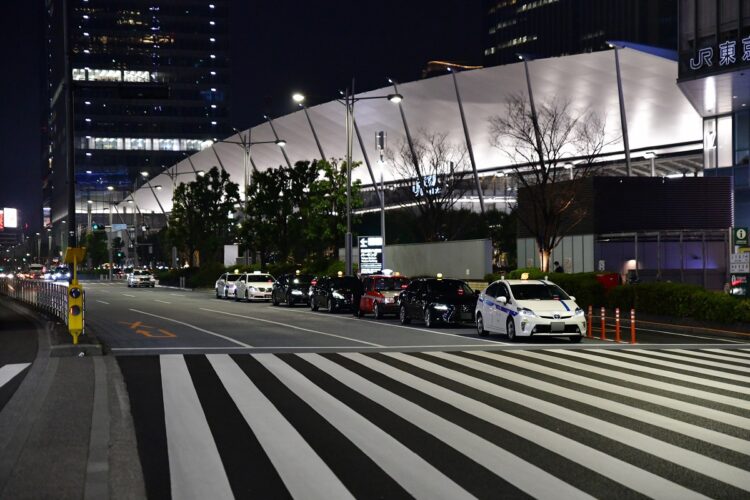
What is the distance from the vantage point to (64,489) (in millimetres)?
7152

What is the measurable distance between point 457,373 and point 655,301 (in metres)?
16.2

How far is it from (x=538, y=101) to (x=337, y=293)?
2571 cm

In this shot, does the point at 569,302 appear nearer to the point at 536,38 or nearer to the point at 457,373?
the point at 457,373

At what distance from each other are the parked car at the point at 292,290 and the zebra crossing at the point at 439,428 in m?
25.8

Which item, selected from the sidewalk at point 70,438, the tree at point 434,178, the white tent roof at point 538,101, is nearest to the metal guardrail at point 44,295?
the sidewalk at point 70,438

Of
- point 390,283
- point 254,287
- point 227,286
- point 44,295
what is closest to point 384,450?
point 390,283

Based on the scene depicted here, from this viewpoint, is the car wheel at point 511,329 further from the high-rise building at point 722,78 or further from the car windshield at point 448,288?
the high-rise building at point 722,78

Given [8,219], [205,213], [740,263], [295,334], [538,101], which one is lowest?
[295,334]

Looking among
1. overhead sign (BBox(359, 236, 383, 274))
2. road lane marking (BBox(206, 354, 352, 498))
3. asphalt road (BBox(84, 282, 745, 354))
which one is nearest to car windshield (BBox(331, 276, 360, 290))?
asphalt road (BBox(84, 282, 745, 354))

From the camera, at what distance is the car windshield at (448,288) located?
29.4 m

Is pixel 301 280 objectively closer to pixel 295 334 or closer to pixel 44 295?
pixel 44 295

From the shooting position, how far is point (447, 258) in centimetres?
4778

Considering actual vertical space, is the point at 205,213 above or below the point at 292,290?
above

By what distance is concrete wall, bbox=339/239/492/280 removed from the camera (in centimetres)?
4525
